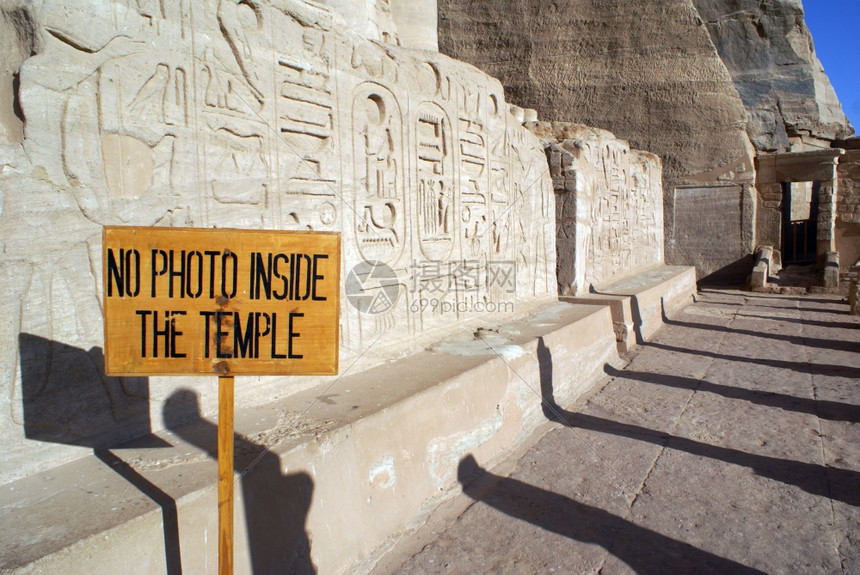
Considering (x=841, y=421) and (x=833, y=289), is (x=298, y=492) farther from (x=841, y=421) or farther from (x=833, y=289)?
(x=833, y=289)

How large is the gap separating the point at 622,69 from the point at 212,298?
1344 centimetres

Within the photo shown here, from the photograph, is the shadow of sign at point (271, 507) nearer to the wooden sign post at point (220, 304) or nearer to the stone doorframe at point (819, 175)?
the wooden sign post at point (220, 304)

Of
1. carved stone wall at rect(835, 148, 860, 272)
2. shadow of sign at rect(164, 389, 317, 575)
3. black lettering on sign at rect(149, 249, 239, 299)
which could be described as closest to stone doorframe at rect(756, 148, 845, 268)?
carved stone wall at rect(835, 148, 860, 272)

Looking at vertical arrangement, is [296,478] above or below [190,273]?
below

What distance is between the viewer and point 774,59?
16.0 meters

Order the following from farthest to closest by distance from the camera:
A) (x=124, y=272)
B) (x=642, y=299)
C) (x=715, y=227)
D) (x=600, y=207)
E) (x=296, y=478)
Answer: (x=715, y=227), (x=600, y=207), (x=642, y=299), (x=296, y=478), (x=124, y=272)

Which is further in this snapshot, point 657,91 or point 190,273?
point 657,91

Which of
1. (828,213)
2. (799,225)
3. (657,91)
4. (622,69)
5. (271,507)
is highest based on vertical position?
(622,69)

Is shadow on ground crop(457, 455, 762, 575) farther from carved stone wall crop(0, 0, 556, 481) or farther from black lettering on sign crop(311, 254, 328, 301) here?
black lettering on sign crop(311, 254, 328, 301)

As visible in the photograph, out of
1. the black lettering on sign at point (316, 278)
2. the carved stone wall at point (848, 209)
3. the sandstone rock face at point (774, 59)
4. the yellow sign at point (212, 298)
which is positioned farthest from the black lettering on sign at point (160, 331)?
the sandstone rock face at point (774, 59)

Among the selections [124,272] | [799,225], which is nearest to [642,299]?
[124,272]

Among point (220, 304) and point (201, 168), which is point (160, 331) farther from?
point (201, 168)

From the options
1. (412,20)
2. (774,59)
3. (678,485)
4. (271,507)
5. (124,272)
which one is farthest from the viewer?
(774,59)

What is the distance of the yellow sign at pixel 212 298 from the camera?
5.15 feet
